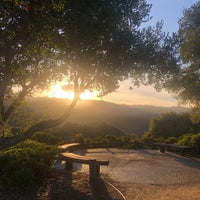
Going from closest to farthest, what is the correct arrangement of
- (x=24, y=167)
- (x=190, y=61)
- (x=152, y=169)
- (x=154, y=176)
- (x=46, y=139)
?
(x=24, y=167)
(x=154, y=176)
(x=152, y=169)
(x=190, y=61)
(x=46, y=139)

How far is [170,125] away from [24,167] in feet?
75.4

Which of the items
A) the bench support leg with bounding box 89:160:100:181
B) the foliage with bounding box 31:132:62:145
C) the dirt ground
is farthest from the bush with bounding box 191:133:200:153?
the bench support leg with bounding box 89:160:100:181

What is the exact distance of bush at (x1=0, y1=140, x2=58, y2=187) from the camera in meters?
8.47

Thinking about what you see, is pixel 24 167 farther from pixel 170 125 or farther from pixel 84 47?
pixel 170 125

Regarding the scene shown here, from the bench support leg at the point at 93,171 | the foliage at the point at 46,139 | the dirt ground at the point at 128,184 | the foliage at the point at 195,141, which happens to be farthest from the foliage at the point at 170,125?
the bench support leg at the point at 93,171

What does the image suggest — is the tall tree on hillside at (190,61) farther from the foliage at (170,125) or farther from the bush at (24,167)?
the foliage at (170,125)

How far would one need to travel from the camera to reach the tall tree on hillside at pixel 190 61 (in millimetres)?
14016

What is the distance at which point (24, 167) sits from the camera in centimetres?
898

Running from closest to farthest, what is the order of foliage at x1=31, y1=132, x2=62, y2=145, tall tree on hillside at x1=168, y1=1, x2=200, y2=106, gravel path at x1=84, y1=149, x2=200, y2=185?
gravel path at x1=84, y1=149, x2=200, y2=185, tall tree on hillside at x1=168, y1=1, x2=200, y2=106, foliage at x1=31, y1=132, x2=62, y2=145

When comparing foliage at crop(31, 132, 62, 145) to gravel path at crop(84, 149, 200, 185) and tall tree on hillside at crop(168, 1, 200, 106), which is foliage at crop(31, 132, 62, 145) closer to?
gravel path at crop(84, 149, 200, 185)

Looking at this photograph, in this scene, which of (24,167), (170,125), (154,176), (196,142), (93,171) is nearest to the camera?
(24,167)

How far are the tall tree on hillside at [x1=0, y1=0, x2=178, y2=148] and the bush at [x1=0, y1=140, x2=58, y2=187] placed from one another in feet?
1.66

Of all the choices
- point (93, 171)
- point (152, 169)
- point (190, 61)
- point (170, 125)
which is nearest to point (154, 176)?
point (152, 169)

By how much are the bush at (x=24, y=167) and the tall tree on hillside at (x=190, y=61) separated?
6463mm
